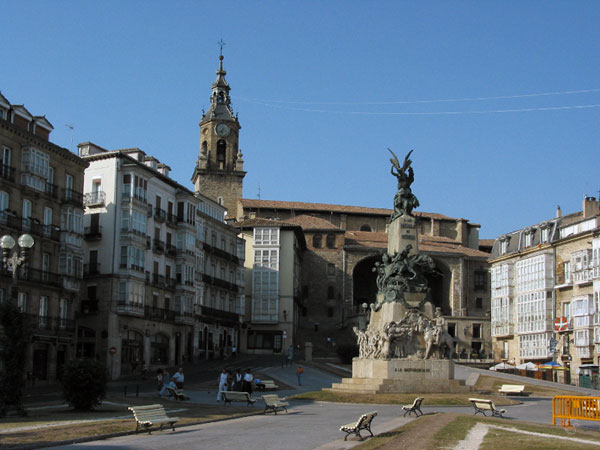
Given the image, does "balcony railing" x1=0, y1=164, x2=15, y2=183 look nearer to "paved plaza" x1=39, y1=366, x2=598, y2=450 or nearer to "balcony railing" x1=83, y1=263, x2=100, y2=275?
"balcony railing" x1=83, y1=263, x2=100, y2=275

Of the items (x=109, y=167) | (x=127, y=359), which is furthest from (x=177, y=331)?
(x=109, y=167)

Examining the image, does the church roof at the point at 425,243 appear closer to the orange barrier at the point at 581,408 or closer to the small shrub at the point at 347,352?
the small shrub at the point at 347,352

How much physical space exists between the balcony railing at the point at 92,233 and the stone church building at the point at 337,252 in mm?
29761

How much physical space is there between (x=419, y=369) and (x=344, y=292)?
195 feet

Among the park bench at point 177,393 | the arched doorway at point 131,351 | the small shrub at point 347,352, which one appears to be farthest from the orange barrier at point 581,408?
the small shrub at point 347,352

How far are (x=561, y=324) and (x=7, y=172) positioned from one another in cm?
4183

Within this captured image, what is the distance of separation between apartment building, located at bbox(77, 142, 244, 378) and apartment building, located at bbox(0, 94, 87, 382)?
323cm

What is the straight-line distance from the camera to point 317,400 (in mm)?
33281

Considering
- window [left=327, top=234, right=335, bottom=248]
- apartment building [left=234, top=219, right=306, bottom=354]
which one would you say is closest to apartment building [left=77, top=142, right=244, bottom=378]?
apartment building [left=234, top=219, right=306, bottom=354]

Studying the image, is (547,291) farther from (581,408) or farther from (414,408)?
(581,408)

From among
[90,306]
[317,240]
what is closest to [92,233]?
[90,306]

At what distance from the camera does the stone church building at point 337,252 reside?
90.1 m

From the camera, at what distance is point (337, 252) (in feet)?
313

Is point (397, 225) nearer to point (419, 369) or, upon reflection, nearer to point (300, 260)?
point (419, 369)
